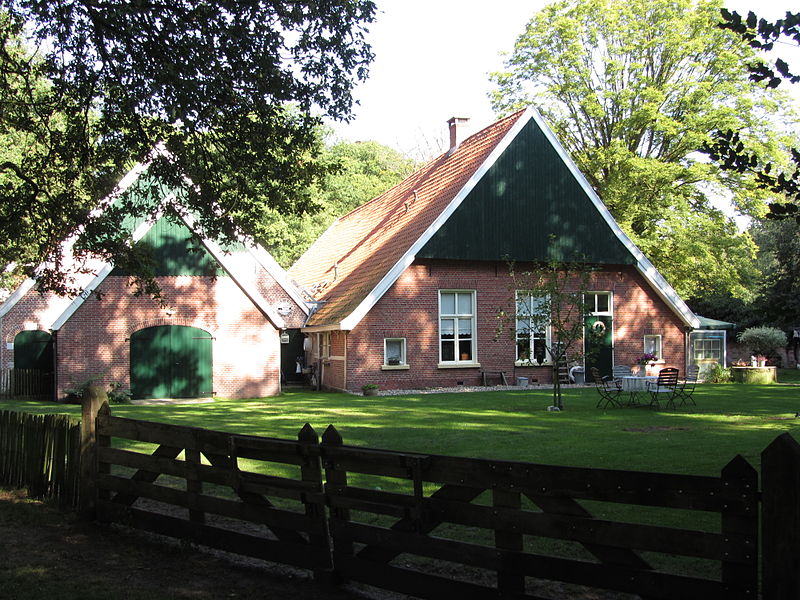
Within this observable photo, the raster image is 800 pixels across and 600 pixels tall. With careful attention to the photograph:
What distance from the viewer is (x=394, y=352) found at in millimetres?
26062

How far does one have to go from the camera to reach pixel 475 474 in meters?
5.49

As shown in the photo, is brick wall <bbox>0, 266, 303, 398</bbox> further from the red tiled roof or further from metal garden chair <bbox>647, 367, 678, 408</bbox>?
metal garden chair <bbox>647, 367, 678, 408</bbox>

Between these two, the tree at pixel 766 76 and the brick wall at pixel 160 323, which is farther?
the brick wall at pixel 160 323

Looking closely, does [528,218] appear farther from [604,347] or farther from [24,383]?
[24,383]

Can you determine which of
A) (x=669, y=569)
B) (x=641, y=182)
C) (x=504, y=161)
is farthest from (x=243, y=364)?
(x=669, y=569)

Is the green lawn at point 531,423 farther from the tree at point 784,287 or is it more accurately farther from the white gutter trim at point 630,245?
the tree at point 784,287

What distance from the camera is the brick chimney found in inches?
1286

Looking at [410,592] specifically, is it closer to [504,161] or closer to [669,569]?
[669,569]

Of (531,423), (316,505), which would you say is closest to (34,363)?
(531,423)

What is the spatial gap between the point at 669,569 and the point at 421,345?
19.8m

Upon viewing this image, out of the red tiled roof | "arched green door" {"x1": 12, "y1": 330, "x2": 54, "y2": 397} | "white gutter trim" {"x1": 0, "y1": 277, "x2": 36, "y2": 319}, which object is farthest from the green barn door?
the red tiled roof

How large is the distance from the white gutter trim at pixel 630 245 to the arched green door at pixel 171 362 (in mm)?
12595

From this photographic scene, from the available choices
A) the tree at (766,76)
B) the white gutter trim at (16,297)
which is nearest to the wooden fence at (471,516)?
the tree at (766,76)

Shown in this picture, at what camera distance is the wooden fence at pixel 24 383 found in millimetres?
26062
